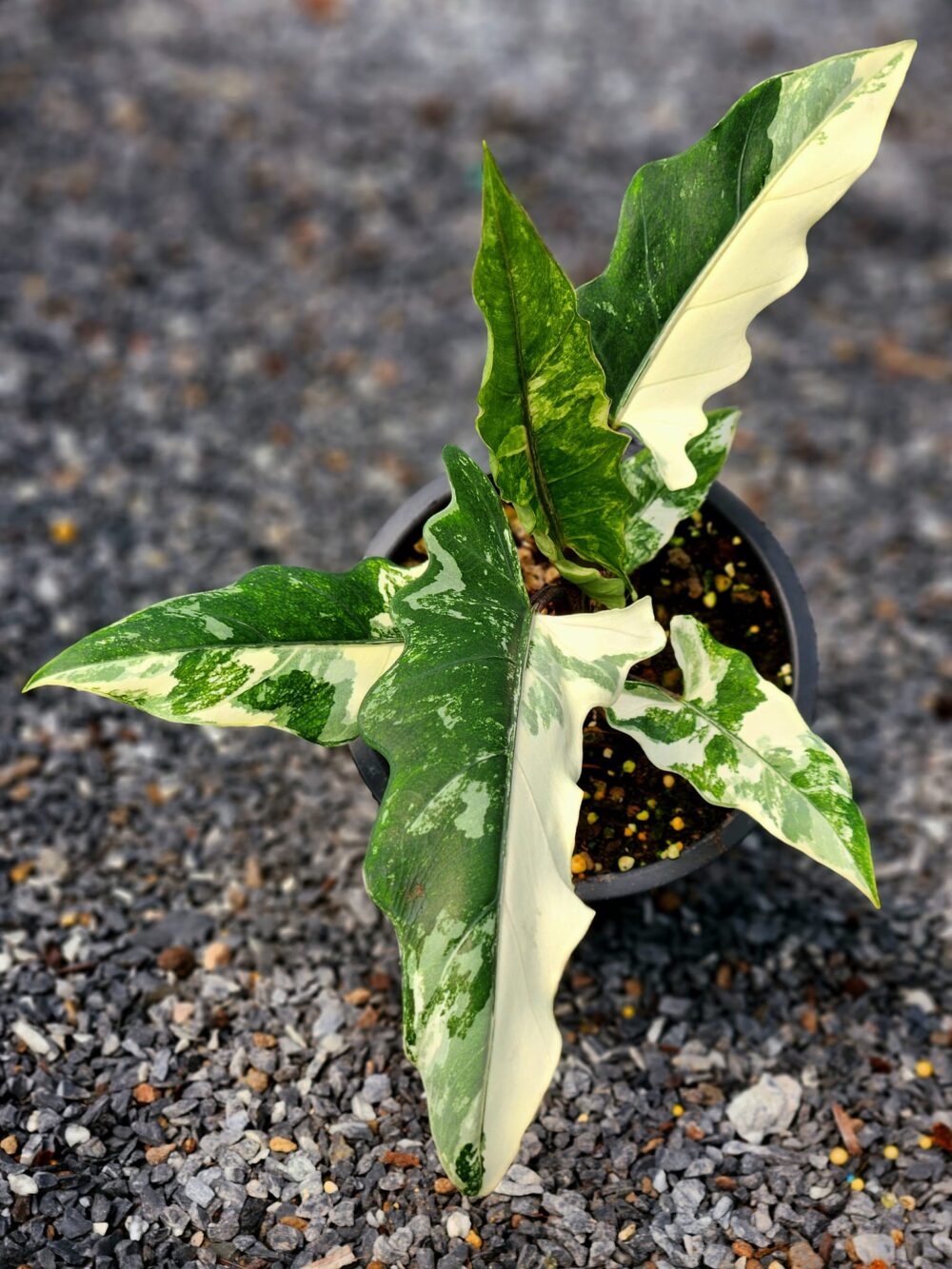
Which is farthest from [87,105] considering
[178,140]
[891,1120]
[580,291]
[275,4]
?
[891,1120]

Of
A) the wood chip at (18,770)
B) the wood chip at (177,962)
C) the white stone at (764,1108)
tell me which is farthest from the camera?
the wood chip at (18,770)

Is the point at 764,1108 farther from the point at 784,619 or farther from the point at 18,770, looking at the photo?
the point at 18,770

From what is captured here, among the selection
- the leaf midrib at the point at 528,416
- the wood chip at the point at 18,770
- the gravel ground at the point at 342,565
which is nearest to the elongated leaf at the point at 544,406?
the leaf midrib at the point at 528,416

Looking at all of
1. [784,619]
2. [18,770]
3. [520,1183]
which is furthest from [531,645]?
[18,770]

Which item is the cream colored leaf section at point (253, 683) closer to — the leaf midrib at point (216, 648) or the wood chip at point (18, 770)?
the leaf midrib at point (216, 648)

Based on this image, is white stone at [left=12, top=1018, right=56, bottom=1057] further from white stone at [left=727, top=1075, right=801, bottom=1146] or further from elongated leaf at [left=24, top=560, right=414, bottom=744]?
white stone at [left=727, top=1075, right=801, bottom=1146]

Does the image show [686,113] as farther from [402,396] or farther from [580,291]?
[580,291]
